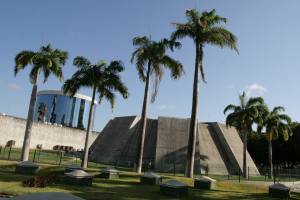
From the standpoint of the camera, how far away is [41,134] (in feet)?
183

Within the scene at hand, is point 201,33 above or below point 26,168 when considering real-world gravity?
above

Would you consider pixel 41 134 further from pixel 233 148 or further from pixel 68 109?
pixel 68 109

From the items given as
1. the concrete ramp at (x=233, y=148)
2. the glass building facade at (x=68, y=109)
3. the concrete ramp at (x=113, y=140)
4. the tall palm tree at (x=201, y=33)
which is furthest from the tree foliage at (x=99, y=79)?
the glass building facade at (x=68, y=109)

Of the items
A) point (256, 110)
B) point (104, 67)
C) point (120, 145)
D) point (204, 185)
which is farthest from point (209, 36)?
point (120, 145)

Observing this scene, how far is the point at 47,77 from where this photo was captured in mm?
29984

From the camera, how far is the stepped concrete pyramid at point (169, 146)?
4444 centimetres

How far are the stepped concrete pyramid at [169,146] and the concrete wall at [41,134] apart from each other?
420 inches

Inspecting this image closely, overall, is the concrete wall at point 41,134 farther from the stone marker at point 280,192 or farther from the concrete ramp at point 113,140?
the stone marker at point 280,192

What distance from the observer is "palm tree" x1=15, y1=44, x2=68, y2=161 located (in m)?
28.8

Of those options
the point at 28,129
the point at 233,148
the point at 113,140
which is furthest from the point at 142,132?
the point at 233,148

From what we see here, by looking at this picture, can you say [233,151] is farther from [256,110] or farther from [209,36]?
[209,36]

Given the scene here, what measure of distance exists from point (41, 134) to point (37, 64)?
2921 centimetres

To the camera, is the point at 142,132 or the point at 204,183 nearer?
the point at 204,183

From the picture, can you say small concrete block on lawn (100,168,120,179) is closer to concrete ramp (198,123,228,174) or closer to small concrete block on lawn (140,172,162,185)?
small concrete block on lawn (140,172,162,185)
